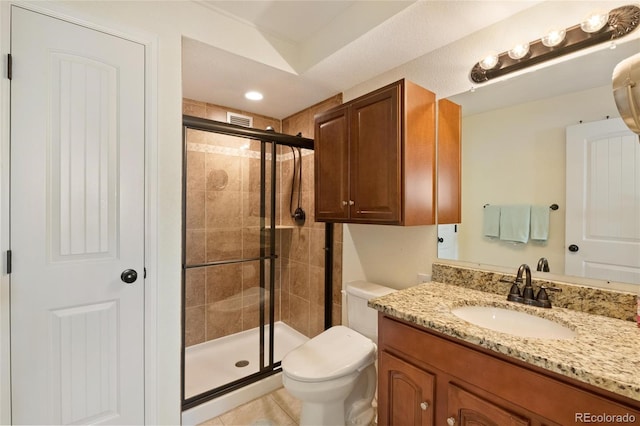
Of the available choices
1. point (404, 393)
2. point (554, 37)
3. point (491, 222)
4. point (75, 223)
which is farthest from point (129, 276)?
point (554, 37)

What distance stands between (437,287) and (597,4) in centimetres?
143

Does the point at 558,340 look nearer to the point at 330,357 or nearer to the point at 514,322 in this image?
the point at 514,322

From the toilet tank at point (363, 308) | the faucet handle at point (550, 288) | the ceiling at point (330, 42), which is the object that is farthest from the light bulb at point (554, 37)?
the toilet tank at point (363, 308)

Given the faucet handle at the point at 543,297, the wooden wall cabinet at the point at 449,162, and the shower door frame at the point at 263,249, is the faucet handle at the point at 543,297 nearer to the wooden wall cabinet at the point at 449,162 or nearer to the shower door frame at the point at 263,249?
the wooden wall cabinet at the point at 449,162

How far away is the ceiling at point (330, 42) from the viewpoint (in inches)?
55.1

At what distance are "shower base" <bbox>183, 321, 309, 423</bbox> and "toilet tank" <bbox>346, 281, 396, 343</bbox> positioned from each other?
793mm

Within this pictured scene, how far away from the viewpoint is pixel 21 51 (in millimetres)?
1186

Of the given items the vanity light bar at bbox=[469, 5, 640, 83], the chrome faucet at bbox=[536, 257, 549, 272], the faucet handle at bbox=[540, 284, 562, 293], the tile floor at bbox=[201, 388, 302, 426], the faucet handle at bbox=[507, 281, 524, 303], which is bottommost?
the tile floor at bbox=[201, 388, 302, 426]

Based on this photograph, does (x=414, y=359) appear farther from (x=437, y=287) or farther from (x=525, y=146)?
(x=525, y=146)

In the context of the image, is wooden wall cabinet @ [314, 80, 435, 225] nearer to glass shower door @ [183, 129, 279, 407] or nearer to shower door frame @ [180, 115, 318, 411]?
shower door frame @ [180, 115, 318, 411]

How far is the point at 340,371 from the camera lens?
1.39 meters

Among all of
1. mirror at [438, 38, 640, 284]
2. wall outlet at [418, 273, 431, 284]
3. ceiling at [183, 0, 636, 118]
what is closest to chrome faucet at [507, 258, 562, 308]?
mirror at [438, 38, 640, 284]

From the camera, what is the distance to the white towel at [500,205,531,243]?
1337 millimetres

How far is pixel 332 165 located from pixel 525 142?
1.03m
